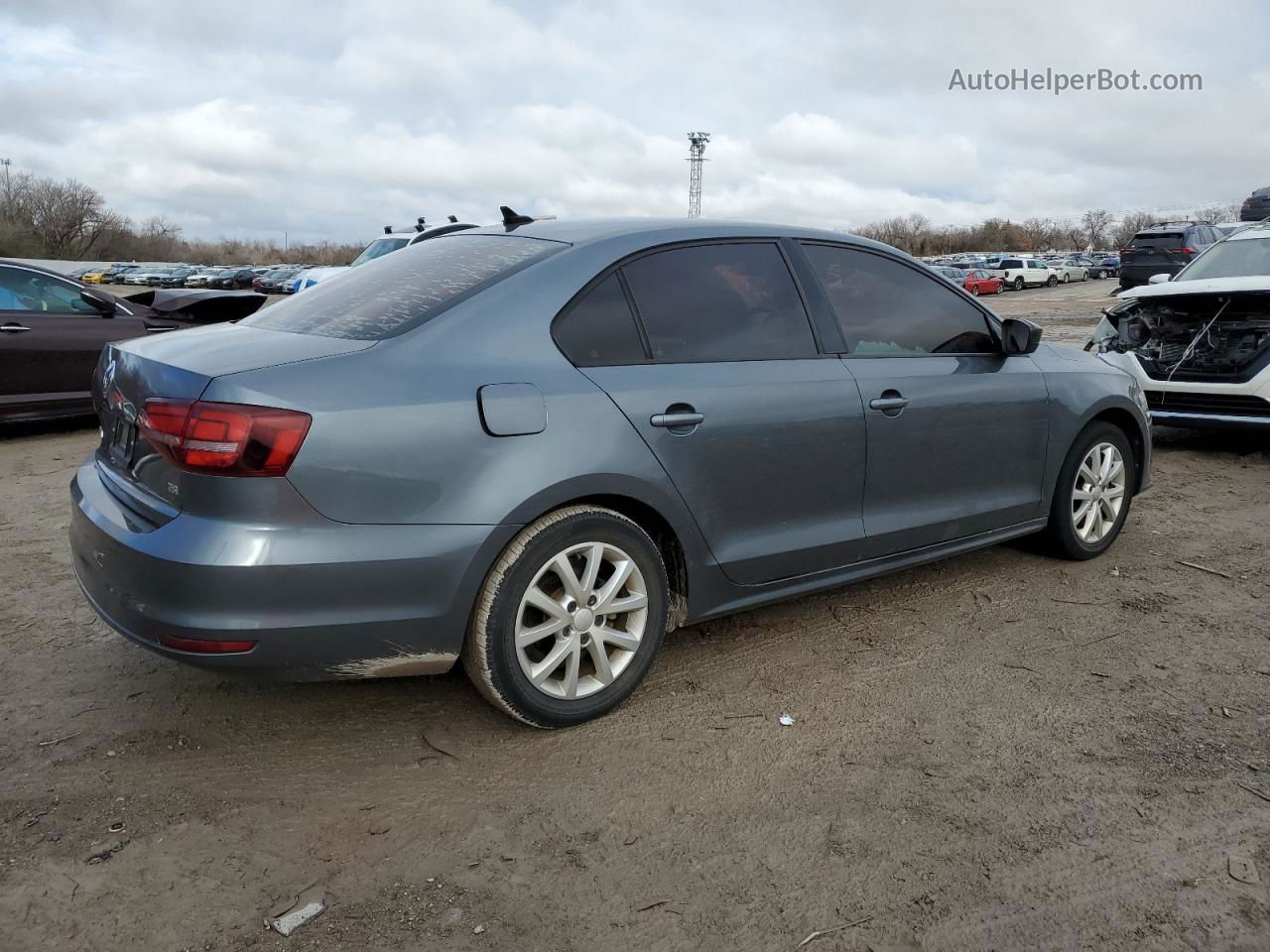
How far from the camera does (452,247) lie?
3.58m

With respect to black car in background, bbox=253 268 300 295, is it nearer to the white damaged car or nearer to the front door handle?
the white damaged car

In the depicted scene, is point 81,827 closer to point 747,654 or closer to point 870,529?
point 747,654

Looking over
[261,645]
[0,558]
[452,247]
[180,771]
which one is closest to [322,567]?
[261,645]

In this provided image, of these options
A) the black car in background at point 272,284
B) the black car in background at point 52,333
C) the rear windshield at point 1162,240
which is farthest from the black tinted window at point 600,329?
the black car in background at point 272,284

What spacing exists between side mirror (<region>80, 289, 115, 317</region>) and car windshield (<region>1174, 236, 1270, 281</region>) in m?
9.08

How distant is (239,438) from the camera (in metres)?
2.52

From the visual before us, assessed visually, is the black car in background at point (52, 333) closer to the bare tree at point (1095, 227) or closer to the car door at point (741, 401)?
the car door at point (741, 401)

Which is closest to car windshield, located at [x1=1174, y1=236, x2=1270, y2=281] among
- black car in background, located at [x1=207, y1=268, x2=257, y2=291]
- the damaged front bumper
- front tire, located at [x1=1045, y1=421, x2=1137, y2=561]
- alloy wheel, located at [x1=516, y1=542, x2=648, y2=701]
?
the damaged front bumper

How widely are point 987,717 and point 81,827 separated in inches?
106

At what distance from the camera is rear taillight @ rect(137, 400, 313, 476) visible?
2518 mm

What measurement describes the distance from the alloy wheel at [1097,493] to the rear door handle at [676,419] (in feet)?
7.74

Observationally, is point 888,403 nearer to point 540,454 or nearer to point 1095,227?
point 540,454

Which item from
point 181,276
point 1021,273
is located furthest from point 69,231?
point 1021,273

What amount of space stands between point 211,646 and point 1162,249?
28380mm
